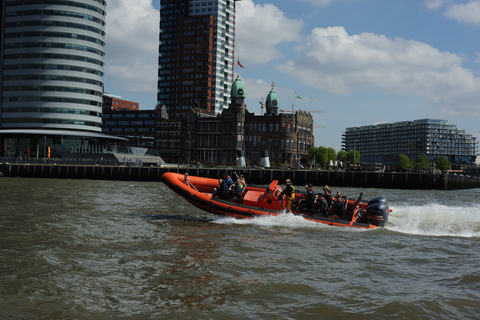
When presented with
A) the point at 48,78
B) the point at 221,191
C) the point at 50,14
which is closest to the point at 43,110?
the point at 48,78

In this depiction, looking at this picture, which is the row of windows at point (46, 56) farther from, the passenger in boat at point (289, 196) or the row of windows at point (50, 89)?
the passenger in boat at point (289, 196)

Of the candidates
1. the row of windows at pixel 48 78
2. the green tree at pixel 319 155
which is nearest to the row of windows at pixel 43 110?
the row of windows at pixel 48 78

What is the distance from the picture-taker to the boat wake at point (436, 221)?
19797mm

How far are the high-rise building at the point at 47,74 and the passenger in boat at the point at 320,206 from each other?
9287 centimetres

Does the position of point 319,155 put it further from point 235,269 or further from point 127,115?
point 235,269

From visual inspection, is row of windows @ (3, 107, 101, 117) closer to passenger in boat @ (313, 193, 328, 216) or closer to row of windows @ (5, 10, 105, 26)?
row of windows @ (5, 10, 105, 26)

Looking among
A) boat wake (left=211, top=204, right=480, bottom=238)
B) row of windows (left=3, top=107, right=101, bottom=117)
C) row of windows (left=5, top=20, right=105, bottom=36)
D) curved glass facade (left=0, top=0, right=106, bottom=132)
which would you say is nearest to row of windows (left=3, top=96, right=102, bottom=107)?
curved glass facade (left=0, top=0, right=106, bottom=132)

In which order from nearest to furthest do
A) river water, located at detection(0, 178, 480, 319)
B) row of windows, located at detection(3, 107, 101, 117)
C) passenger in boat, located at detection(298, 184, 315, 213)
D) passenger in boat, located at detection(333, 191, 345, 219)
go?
river water, located at detection(0, 178, 480, 319) < passenger in boat, located at detection(333, 191, 345, 219) < passenger in boat, located at detection(298, 184, 315, 213) < row of windows, located at detection(3, 107, 101, 117)

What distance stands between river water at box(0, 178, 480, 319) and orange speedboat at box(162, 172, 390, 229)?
1.36 ft

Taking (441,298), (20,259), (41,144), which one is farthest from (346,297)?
(41,144)

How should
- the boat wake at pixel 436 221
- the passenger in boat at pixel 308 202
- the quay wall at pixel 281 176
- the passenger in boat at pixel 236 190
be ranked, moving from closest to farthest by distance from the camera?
the boat wake at pixel 436 221
the passenger in boat at pixel 308 202
the passenger in boat at pixel 236 190
the quay wall at pixel 281 176

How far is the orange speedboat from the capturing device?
63.8ft

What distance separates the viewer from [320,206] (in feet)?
66.2

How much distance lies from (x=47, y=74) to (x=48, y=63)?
2.58 m
